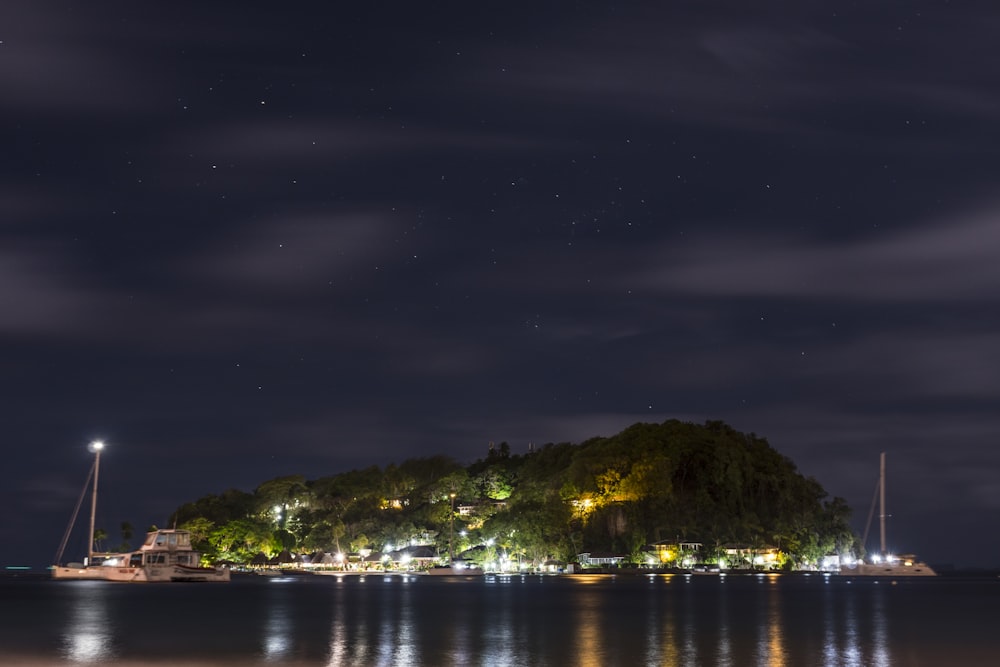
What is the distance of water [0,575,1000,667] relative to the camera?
49.5 meters

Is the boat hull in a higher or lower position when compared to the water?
lower

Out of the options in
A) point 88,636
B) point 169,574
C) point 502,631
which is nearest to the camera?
point 88,636

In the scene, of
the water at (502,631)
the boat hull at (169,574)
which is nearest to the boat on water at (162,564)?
the boat hull at (169,574)

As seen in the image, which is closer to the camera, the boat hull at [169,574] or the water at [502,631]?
the water at [502,631]

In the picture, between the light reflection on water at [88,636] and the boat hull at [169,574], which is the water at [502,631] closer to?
the light reflection on water at [88,636]

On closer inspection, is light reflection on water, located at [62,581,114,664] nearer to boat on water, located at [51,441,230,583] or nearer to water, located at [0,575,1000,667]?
water, located at [0,575,1000,667]

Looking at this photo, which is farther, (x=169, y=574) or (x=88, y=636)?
(x=169, y=574)

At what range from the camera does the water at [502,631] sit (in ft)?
162

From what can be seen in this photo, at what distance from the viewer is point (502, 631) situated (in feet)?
214

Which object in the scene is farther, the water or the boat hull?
the boat hull

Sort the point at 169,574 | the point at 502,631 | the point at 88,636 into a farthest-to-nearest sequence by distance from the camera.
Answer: the point at 169,574
the point at 502,631
the point at 88,636

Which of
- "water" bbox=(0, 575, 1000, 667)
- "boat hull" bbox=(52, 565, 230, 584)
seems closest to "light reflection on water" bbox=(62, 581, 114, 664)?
"water" bbox=(0, 575, 1000, 667)

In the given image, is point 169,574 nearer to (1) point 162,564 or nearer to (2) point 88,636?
(1) point 162,564

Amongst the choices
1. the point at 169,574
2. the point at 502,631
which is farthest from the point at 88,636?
the point at 169,574
